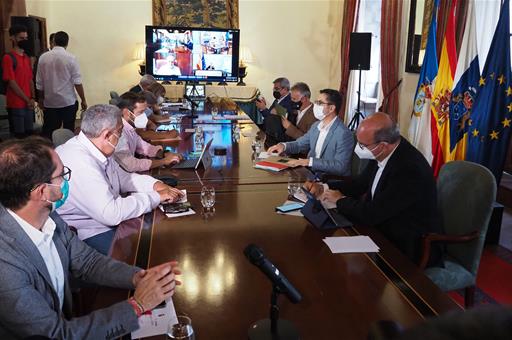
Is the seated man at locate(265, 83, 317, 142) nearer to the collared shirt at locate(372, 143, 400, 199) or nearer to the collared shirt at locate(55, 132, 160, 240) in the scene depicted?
the collared shirt at locate(372, 143, 400, 199)

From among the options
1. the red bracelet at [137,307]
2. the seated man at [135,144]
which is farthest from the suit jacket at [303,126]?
the red bracelet at [137,307]

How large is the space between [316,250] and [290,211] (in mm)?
426

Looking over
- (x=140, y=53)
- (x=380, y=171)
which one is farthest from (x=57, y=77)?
(x=380, y=171)

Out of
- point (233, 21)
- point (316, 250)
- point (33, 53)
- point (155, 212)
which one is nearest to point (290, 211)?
point (316, 250)

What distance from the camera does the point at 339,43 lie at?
8.55 metres

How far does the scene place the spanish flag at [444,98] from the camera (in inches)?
161

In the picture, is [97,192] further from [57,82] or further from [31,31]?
[31,31]

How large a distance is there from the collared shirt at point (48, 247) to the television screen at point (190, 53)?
4977mm

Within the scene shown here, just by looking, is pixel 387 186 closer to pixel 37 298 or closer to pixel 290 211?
pixel 290 211

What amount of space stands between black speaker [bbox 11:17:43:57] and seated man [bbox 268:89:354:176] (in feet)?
15.6

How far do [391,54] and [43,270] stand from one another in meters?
5.74

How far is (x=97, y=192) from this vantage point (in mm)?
2096

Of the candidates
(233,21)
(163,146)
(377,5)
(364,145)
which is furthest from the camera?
(233,21)

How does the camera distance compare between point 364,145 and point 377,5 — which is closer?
point 364,145
